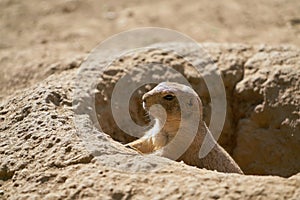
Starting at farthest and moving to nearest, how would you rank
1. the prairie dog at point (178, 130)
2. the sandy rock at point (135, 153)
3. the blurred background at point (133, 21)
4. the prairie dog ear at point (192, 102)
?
the blurred background at point (133, 21)
the prairie dog ear at point (192, 102)
the prairie dog at point (178, 130)
the sandy rock at point (135, 153)

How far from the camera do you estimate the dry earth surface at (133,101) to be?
2.80 metres

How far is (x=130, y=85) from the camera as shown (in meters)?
4.57

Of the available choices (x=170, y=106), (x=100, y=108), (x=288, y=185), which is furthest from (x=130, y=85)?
(x=288, y=185)

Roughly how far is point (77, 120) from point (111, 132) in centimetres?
86

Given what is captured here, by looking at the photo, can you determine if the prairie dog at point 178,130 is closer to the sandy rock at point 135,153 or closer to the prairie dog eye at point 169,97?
the prairie dog eye at point 169,97

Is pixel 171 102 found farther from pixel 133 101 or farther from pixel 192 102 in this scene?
pixel 133 101

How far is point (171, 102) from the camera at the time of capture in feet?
12.9

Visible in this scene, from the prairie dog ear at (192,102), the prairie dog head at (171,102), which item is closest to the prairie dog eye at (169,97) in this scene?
the prairie dog head at (171,102)

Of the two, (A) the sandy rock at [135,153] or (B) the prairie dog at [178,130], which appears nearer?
(A) the sandy rock at [135,153]

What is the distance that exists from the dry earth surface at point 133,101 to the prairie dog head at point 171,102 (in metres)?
0.43

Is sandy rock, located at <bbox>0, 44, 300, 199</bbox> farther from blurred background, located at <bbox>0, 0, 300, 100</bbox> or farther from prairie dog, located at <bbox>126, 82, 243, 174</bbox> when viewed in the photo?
blurred background, located at <bbox>0, 0, 300, 100</bbox>

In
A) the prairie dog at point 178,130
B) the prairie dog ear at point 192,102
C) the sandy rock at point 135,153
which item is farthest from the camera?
the prairie dog ear at point 192,102

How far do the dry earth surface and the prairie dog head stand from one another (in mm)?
434

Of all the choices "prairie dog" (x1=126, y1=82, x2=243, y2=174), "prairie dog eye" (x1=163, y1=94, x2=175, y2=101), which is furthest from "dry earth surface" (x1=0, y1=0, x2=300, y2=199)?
"prairie dog eye" (x1=163, y1=94, x2=175, y2=101)
